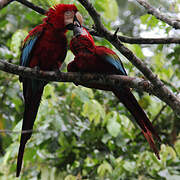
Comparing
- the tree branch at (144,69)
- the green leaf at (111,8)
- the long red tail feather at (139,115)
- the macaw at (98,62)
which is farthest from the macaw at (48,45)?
the green leaf at (111,8)

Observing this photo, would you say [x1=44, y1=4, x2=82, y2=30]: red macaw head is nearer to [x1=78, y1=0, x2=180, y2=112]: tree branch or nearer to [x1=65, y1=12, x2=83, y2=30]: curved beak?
[x1=65, y1=12, x2=83, y2=30]: curved beak

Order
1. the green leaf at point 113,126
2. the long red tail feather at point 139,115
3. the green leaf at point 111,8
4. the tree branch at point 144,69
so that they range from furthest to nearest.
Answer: the green leaf at point 111,8 → the green leaf at point 113,126 → the long red tail feather at point 139,115 → the tree branch at point 144,69

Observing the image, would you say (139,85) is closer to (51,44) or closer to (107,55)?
(107,55)

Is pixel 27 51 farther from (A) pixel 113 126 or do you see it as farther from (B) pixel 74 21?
(A) pixel 113 126

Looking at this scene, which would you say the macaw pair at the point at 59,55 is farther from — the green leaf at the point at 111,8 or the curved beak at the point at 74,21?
the green leaf at the point at 111,8

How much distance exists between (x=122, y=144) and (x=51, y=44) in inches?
45.2

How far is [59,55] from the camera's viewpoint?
160 cm

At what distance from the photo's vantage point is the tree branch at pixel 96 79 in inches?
43.3

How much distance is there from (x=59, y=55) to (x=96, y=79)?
Result: 363 mm

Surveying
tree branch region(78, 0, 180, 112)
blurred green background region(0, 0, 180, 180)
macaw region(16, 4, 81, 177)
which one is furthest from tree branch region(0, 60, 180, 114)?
blurred green background region(0, 0, 180, 180)

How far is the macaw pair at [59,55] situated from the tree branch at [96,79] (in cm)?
9

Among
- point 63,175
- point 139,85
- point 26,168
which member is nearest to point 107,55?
point 139,85

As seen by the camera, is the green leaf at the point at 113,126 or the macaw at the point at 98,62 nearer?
the macaw at the point at 98,62

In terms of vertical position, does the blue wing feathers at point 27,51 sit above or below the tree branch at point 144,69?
below
